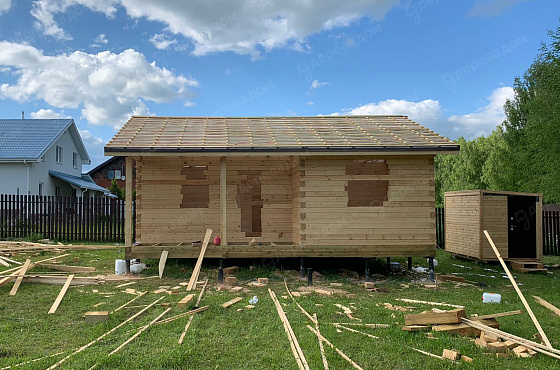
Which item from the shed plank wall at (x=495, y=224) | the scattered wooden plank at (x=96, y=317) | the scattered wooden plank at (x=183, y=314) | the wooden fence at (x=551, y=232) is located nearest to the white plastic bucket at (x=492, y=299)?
the scattered wooden plank at (x=183, y=314)

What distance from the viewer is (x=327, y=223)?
10461 mm

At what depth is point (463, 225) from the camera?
1454 centimetres

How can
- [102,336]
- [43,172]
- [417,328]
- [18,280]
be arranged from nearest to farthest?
[102,336]
[417,328]
[18,280]
[43,172]

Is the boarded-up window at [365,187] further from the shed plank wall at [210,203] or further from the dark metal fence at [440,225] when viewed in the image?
the dark metal fence at [440,225]

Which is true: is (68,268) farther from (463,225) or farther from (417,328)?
(463,225)

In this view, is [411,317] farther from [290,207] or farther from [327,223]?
[290,207]

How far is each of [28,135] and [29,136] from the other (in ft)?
0.68

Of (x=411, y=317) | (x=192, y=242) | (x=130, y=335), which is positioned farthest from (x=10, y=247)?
(x=411, y=317)

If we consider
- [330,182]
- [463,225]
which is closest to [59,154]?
[330,182]

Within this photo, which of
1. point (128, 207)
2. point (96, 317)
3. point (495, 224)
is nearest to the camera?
point (96, 317)

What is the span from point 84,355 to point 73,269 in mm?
6849

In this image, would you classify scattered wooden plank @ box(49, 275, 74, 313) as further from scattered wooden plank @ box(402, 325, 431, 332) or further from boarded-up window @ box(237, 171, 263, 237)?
scattered wooden plank @ box(402, 325, 431, 332)

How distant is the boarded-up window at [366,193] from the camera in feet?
34.7

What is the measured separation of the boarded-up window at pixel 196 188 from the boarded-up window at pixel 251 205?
1014 mm
